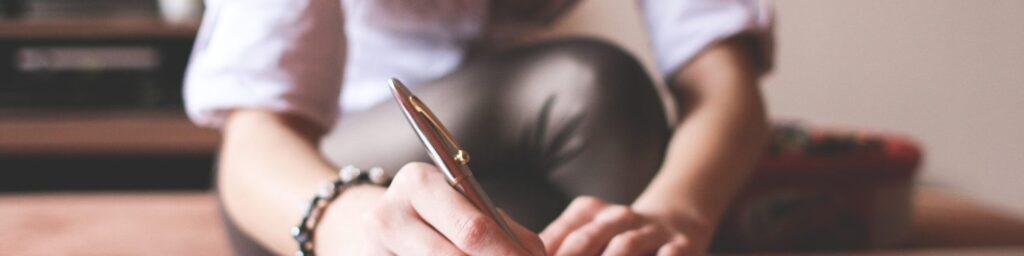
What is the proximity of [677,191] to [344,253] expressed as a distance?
0.65 ft

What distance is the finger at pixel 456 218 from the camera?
30 cm

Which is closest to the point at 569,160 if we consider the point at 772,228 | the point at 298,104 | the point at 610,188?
the point at 610,188

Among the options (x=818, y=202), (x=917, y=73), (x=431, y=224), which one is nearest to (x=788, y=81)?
(x=917, y=73)

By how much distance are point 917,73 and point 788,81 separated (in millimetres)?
234

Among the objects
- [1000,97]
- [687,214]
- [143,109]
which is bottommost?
[143,109]

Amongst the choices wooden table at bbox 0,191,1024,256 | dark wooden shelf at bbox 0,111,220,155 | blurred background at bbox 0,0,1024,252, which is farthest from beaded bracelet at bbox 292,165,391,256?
dark wooden shelf at bbox 0,111,220,155

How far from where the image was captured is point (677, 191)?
47 centimetres

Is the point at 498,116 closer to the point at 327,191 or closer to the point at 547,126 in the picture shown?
the point at 547,126

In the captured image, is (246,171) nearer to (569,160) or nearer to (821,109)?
(569,160)

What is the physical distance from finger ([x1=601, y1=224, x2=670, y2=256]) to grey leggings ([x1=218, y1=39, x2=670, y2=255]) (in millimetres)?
94

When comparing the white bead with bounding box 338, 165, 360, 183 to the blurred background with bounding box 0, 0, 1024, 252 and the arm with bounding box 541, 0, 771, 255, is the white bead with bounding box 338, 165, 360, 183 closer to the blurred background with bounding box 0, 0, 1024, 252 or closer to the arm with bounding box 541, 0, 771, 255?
the arm with bounding box 541, 0, 771, 255

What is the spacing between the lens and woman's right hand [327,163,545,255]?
0.31 meters

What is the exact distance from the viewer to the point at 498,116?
1.75ft

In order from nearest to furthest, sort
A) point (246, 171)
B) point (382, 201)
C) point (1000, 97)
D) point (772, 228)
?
point (382, 201) → point (246, 171) → point (772, 228) → point (1000, 97)
